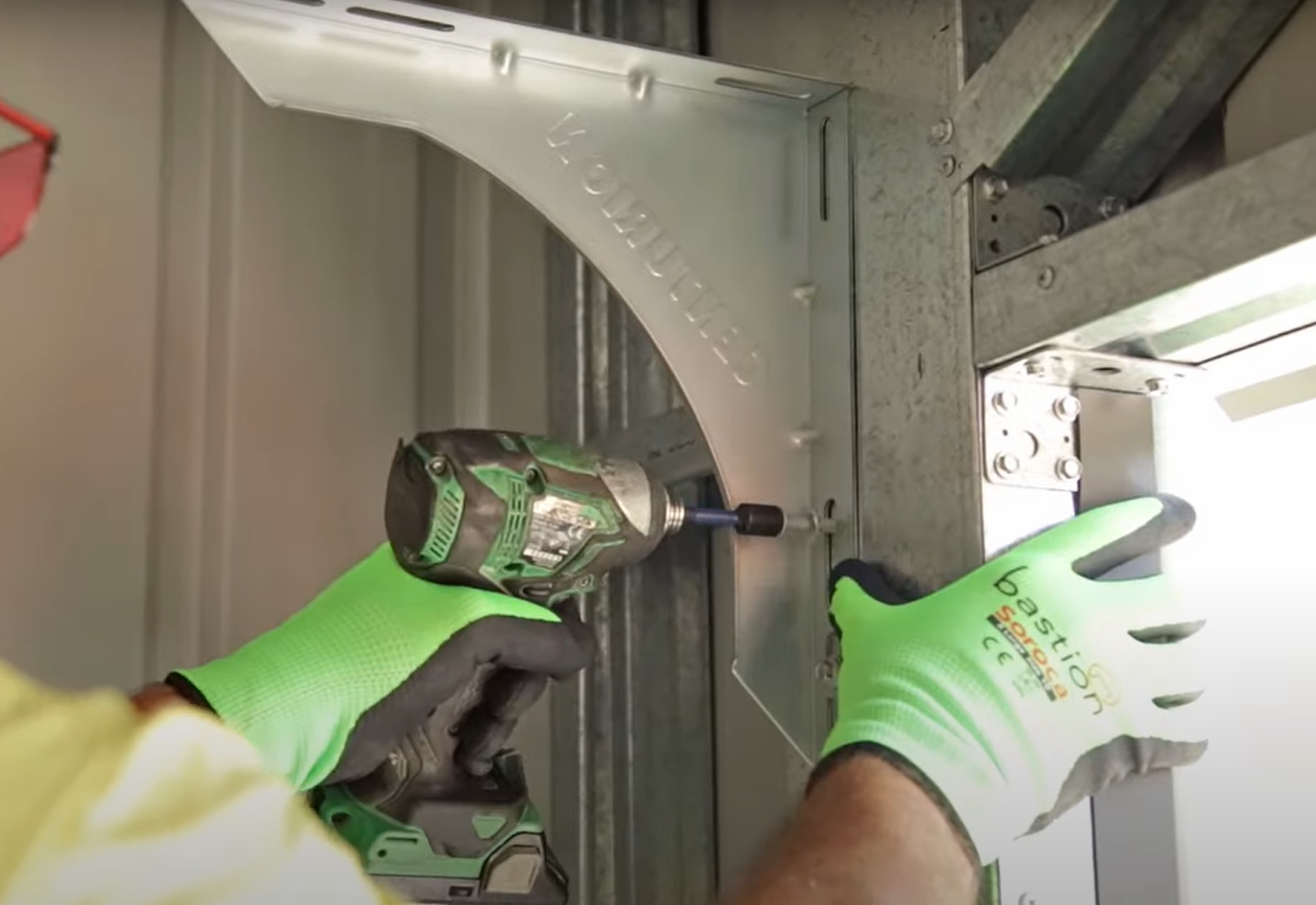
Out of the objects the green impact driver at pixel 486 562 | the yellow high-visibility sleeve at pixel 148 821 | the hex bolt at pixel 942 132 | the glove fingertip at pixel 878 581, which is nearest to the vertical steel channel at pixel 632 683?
the green impact driver at pixel 486 562

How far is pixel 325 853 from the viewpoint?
598 millimetres

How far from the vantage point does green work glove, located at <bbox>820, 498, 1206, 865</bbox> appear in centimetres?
88

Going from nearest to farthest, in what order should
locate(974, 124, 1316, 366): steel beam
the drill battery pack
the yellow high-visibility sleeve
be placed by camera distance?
the yellow high-visibility sleeve, locate(974, 124, 1316, 366): steel beam, the drill battery pack

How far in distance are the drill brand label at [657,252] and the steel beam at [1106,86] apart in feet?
0.78

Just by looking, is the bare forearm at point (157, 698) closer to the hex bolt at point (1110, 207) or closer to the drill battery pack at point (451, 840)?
the drill battery pack at point (451, 840)

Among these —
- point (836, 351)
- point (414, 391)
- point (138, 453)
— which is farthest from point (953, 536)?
point (138, 453)

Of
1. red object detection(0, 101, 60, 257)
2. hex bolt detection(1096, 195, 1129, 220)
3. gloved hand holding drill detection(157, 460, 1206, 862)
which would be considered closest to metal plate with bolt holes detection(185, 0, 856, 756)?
gloved hand holding drill detection(157, 460, 1206, 862)

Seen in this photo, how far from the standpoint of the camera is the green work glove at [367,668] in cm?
95

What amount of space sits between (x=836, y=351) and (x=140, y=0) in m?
0.83

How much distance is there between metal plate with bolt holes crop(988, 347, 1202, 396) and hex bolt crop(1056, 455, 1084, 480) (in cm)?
6

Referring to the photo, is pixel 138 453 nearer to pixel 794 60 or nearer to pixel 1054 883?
pixel 794 60

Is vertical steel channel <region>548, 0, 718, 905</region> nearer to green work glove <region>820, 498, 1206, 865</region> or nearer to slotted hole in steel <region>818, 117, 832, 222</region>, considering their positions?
slotted hole in steel <region>818, 117, 832, 222</region>

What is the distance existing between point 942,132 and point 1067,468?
0.27 m

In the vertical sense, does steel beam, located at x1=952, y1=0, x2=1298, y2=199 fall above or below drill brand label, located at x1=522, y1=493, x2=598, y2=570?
above
